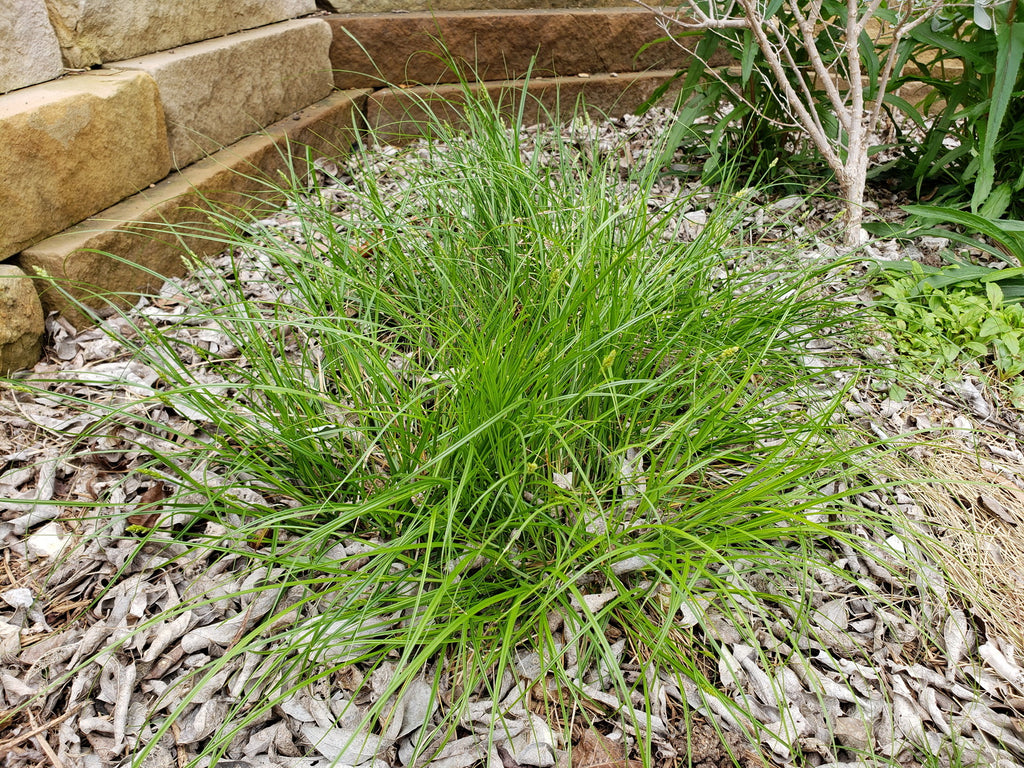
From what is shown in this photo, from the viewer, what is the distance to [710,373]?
1361 millimetres

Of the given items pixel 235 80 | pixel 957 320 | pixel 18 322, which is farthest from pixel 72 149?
Answer: pixel 957 320

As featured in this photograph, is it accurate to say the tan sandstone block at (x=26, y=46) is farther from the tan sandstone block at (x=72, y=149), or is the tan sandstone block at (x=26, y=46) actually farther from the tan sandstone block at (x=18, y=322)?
the tan sandstone block at (x=18, y=322)

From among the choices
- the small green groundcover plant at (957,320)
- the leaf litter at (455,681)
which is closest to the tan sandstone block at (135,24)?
the leaf litter at (455,681)

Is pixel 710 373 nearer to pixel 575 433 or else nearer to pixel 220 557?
pixel 575 433

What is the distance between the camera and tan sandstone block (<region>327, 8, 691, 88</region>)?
9.48 ft

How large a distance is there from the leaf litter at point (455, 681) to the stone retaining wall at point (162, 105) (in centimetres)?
54

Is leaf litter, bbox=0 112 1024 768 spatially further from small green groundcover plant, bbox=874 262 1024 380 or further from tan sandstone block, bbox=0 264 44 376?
small green groundcover plant, bbox=874 262 1024 380

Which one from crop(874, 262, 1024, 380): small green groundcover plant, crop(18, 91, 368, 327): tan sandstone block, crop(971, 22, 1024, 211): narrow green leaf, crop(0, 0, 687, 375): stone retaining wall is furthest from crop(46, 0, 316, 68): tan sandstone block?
crop(971, 22, 1024, 211): narrow green leaf

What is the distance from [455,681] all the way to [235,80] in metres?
2.12

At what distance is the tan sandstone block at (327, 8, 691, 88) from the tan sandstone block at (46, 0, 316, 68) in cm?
47

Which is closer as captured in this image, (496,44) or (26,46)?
(26,46)

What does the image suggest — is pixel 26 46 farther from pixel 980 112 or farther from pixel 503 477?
pixel 980 112

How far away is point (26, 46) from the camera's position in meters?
1.77

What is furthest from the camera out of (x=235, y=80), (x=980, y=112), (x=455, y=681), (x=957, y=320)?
(x=235, y=80)
